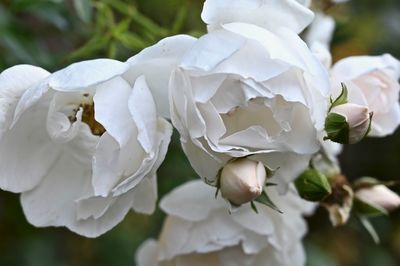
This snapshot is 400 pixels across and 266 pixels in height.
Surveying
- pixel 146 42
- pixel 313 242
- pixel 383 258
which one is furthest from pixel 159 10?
pixel 383 258

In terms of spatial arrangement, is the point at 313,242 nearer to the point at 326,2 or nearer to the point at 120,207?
the point at 326,2

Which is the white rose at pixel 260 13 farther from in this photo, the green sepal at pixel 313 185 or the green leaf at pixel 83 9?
the green leaf at pixel 83 9

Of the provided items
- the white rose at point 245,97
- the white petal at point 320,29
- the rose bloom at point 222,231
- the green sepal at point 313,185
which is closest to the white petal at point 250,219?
the rose bloom at point 222,231

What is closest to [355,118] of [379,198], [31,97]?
[379,198]

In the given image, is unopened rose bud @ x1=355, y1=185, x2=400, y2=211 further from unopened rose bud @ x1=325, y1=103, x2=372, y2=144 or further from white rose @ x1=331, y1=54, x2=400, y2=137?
unopened rose bud @ x1=325, y1=103, x2=372, y2=144

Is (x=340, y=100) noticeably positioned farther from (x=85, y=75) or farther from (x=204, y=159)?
(x=85, y=75)

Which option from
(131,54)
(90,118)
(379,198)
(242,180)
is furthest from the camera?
(131,54)

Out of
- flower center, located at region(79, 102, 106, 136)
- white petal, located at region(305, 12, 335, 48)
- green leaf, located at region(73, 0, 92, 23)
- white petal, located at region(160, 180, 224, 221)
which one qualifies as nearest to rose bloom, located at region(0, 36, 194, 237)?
flower center, located at region(79, 102, 106, 136)
